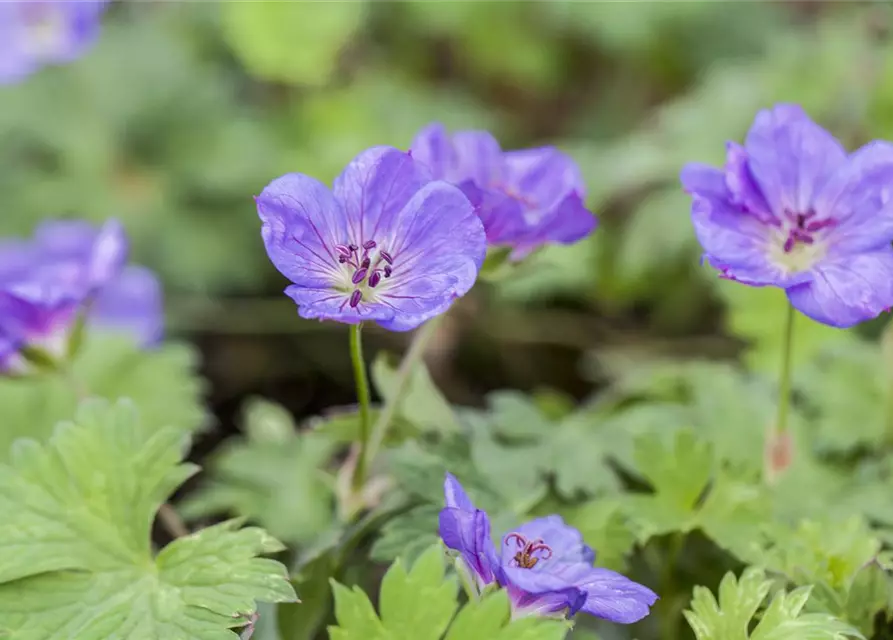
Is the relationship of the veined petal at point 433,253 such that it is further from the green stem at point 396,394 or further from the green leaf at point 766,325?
the green leaf at point 766,325

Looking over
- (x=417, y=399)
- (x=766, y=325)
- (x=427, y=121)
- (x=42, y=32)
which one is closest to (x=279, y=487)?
(x=417, y=399)

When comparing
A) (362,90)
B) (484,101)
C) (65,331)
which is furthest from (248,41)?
(65,331)

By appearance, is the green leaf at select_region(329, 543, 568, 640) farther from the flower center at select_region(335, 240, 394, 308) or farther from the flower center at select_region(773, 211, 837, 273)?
the flower center at select_region(773, 211, 837, 273)

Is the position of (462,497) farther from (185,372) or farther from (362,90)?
(362,90)

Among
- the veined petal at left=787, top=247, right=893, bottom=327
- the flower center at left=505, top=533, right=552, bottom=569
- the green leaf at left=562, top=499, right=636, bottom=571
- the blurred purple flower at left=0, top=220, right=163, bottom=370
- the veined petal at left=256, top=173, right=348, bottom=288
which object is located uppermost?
the veined petal at left=256, top=173, right=348, bottom=288

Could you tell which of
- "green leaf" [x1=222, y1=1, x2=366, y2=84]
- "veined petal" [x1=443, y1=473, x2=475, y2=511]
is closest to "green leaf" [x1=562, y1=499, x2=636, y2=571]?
"veined petal" [x1=443, y1=473, x2=475, y2=511]
